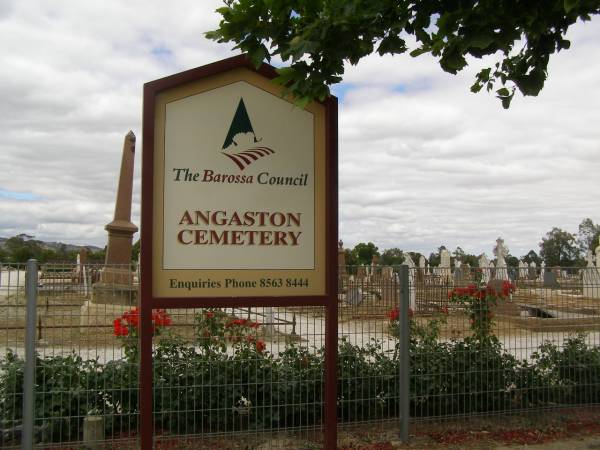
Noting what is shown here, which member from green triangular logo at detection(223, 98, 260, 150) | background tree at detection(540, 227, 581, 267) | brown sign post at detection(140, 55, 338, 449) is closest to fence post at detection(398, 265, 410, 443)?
brown sign post at detection(140, 55, 338, 449)

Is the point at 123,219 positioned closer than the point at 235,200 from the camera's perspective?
No

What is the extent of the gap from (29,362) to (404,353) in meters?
3.45

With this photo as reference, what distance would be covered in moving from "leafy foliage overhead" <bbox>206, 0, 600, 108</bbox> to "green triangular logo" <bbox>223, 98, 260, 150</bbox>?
479mm

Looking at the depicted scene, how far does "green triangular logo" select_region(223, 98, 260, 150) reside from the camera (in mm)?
4980

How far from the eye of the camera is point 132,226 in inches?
698

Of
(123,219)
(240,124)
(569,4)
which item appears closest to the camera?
(569,4)

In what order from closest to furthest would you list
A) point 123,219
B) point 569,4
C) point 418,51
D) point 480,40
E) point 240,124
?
point 569,4, point 480,40, point 418,51, point 240,124, point 123,219

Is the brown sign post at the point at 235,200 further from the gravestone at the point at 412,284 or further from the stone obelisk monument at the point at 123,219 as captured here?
the stone obelisk monument at the point at 123,219

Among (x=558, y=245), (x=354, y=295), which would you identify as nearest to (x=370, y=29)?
(x=354, y=295)

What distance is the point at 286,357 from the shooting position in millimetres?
5723

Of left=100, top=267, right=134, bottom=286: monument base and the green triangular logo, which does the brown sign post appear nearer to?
the green triangular logo

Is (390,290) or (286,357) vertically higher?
(390,290)

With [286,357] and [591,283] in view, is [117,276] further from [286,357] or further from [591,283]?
[591,283]

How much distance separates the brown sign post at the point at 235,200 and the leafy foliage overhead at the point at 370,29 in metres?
0.39
